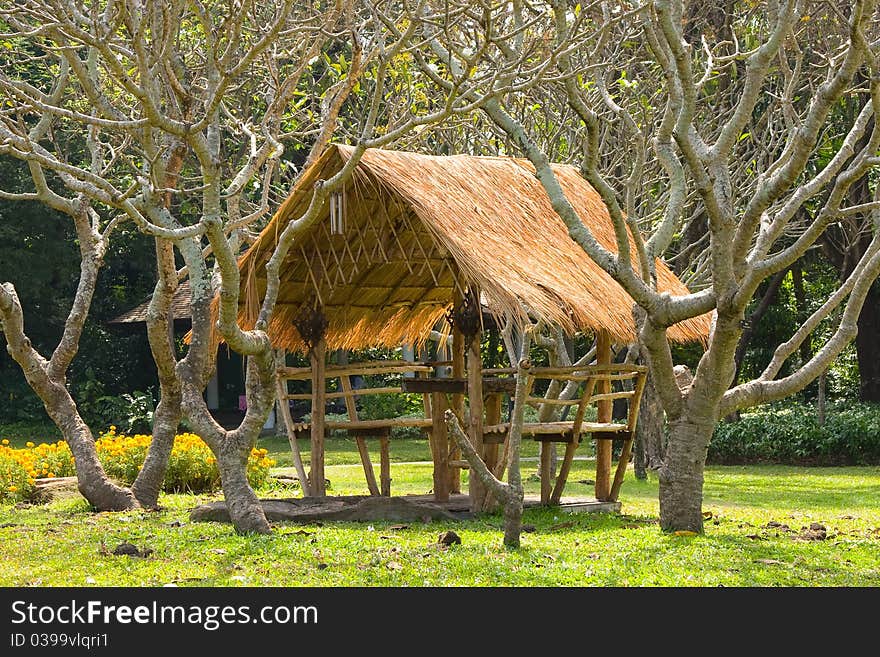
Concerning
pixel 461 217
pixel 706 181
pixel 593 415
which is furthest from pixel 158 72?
pixel 593 415

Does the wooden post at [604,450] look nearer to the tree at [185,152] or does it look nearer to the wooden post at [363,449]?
the wooden post at [363,449]

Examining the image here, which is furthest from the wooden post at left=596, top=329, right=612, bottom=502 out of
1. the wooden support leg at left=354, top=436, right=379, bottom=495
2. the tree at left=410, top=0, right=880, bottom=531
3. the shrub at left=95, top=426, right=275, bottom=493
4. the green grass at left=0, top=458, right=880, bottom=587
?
the shrub at left=95, top=426, right=275, bottom=493

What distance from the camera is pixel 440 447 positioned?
10617mm

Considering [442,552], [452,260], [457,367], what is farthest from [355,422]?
[442,552]

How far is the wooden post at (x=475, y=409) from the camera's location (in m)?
9.95

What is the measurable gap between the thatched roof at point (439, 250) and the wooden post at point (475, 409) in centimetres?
64

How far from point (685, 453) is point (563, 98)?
6509 millimetres

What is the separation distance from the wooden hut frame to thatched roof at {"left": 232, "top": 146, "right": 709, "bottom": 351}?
0.05 ft

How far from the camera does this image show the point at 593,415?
24.8 m

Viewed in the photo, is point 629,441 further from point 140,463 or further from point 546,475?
point 140,463

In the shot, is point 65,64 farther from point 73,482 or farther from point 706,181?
point 706,181

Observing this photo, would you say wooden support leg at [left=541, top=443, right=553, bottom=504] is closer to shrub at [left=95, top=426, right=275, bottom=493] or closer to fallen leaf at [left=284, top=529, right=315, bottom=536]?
fallen leaf at [left=284, top=529, right=315, bottom=536]

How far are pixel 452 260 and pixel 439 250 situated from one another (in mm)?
1040

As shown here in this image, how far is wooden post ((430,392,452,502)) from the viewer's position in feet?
34.8
